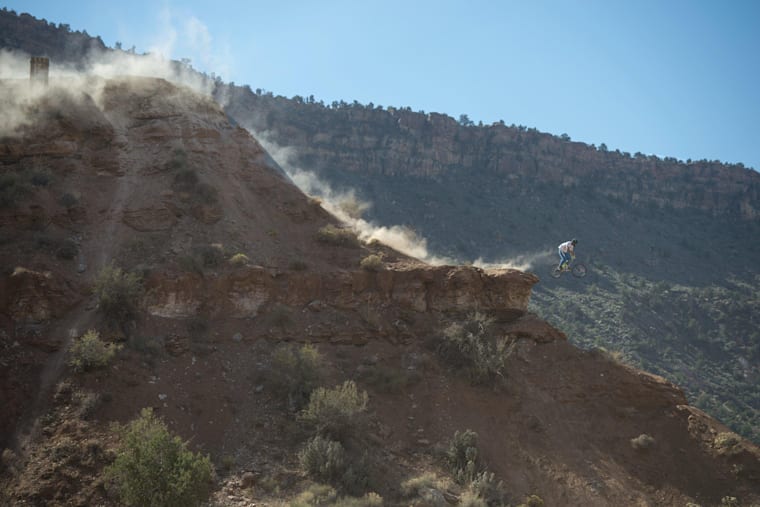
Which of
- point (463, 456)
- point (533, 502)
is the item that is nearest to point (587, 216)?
point (463, 456)

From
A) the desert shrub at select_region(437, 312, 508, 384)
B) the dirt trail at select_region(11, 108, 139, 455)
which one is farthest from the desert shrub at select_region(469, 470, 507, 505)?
the dirt trail at select_region(11, 108, 139, 455)

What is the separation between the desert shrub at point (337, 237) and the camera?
20188 millimetres

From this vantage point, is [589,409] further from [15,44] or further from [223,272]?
[15,44]

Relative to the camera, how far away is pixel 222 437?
534 inches

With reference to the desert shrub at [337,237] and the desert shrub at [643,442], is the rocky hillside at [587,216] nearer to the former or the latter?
the desert shrub at [643,442]

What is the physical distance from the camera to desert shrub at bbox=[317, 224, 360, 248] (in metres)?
20.2

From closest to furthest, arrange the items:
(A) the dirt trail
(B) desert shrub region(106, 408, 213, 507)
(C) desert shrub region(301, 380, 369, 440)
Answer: (B) desert shrub region(106, 408, 213, 507), (A) the dirt trail, (C) desert shrub region(301, 380, 369, 440)

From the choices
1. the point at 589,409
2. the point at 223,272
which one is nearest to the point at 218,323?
→ the point at 223,272

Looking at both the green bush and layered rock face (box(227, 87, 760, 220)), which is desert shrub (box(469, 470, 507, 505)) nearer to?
the green bush

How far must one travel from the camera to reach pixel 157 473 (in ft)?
35.2

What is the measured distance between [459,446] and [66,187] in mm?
14851

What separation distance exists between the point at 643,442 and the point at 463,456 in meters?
5.78

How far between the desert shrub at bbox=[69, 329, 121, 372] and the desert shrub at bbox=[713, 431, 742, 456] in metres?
16.7

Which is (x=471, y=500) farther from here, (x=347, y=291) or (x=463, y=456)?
(x=347, y=291)
